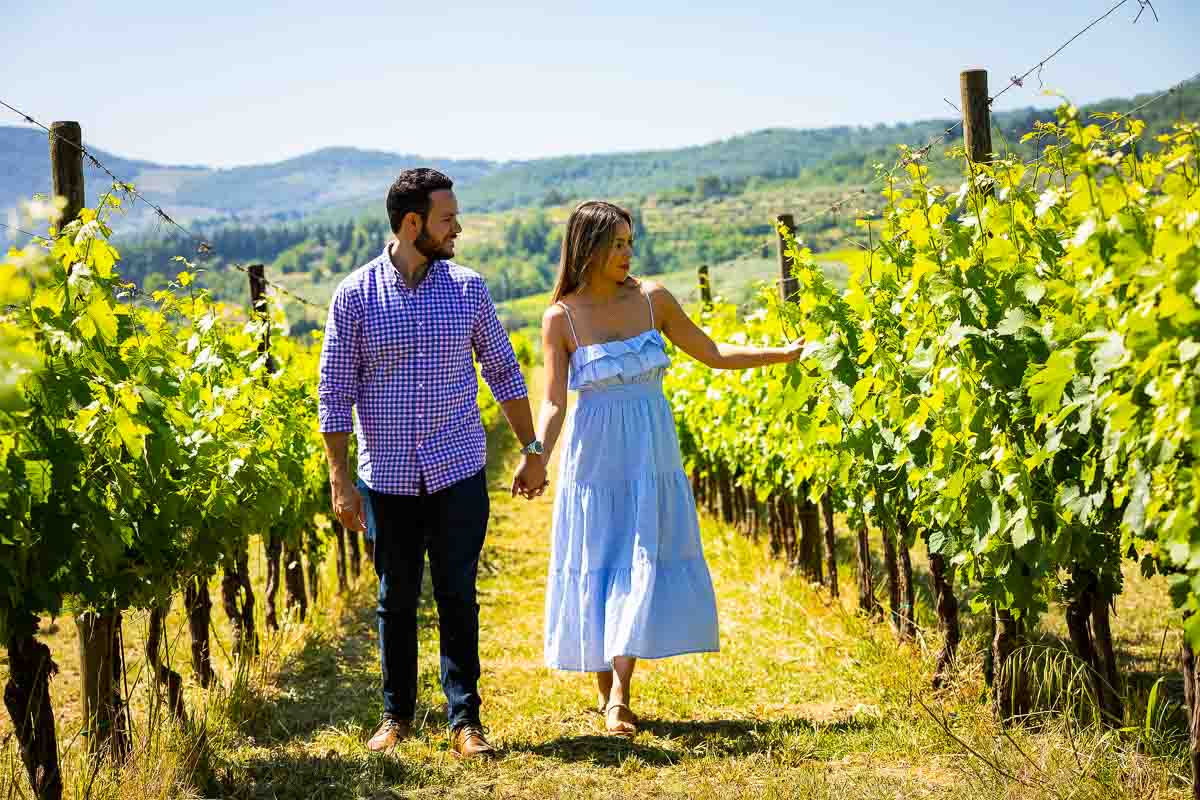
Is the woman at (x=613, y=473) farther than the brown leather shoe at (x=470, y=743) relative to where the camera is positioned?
Yes

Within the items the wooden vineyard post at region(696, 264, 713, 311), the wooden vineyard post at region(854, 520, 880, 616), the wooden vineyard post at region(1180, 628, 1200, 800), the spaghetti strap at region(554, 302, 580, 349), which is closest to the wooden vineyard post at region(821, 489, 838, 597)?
the wooden vineyard post at region(854, 520, 880, 616)

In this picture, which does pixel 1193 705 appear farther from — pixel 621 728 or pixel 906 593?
pixel 906 593

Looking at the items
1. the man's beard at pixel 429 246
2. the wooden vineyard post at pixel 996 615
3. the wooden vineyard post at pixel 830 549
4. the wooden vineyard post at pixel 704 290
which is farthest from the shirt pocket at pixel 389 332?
the wooden vineyard post at pixel 704 290

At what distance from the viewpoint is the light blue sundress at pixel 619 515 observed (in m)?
4.32

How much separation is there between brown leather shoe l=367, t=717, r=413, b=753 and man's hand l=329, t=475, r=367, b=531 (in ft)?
2.33

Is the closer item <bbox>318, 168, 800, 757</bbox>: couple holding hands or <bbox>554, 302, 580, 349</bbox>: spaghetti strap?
<bbox>318, 168, 800, 757</bbox>: couple holding hands

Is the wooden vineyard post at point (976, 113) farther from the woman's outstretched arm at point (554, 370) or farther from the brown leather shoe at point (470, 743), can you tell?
the brown leather shoe at point (470, 743)

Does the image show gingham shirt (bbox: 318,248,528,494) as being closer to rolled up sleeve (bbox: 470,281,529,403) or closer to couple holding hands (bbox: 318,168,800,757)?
couple holding hands (bbox: 318,168,800,757)

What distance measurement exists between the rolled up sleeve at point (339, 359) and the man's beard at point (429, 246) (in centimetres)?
26

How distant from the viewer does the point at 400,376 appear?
401 centimetres

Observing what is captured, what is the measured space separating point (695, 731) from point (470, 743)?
0.80m

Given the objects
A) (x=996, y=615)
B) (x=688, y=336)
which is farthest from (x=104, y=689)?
(x=996, y=615)

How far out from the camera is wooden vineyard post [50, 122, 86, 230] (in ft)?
14.0

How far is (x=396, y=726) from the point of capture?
423cm
